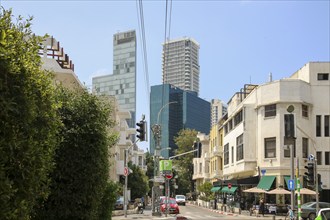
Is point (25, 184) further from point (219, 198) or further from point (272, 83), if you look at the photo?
point (219, 198)

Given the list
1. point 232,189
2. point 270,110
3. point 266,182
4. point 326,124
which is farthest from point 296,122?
point 232,189

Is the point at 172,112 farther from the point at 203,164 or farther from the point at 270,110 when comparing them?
the point at 203,164

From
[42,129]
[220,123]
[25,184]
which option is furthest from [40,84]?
[220,123]

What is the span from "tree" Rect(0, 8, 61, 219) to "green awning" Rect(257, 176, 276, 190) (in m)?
42.6

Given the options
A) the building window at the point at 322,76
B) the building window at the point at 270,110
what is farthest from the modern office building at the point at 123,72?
the building window at the point at 322,76

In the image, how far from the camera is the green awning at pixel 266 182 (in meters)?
48.0

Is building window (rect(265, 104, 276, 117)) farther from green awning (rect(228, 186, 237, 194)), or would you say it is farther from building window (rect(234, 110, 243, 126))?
green awning (rect(228, 186, 237, 194))

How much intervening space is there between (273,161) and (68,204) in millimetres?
40020

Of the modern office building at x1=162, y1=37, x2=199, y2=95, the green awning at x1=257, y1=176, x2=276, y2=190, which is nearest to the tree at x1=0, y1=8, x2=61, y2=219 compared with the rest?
the modern office building at x1=162, y1=37, x2=199, y2=95

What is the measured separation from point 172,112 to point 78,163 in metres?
55.4

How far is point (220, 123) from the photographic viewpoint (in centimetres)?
7819

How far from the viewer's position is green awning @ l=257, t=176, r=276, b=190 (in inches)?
1891

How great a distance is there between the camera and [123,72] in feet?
277

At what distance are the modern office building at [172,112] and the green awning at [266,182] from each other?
11.9m
